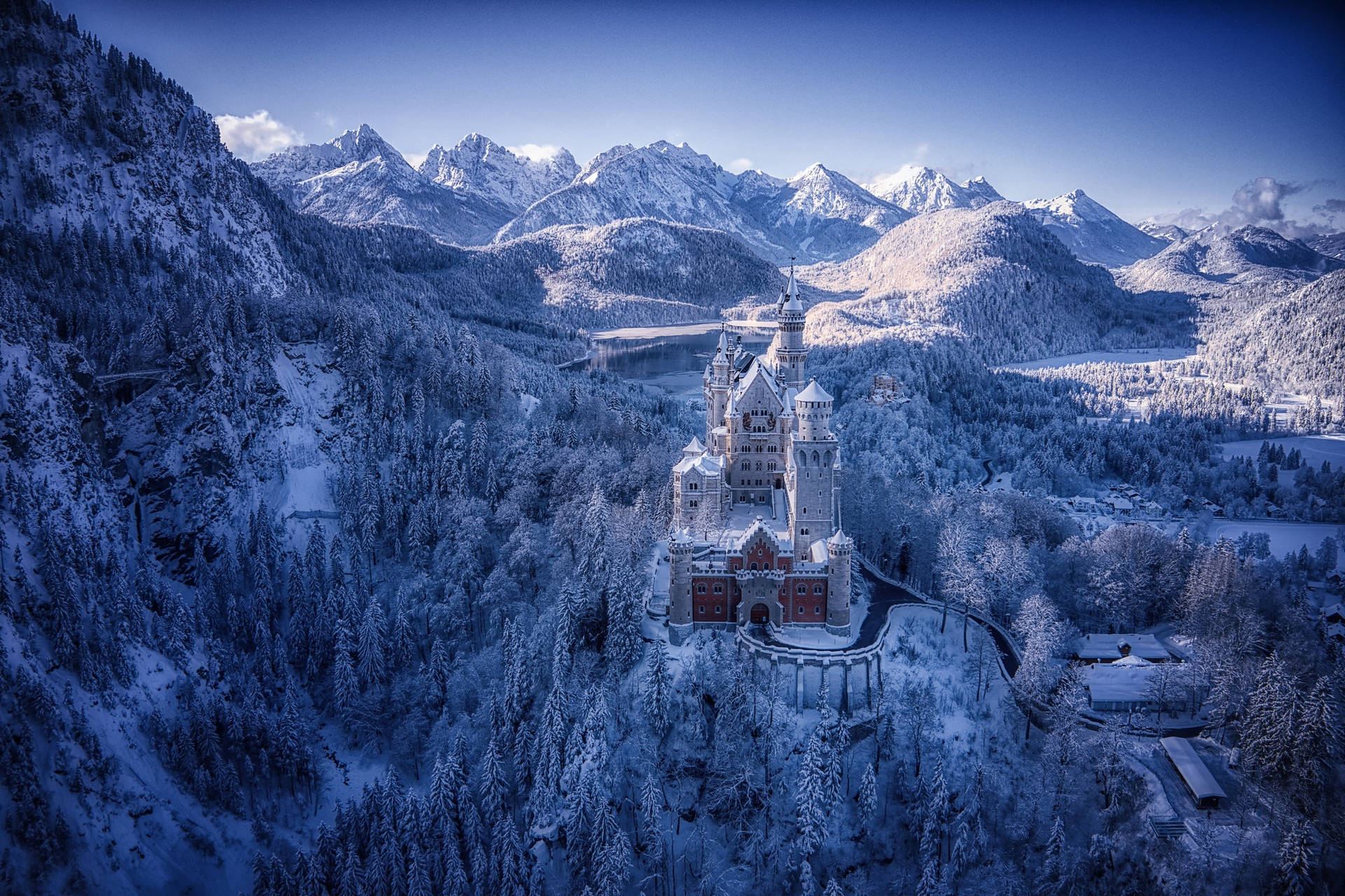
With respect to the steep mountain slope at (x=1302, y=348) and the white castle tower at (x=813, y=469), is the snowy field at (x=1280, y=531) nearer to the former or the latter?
the steep mountain slope at (x=1302, y=348)

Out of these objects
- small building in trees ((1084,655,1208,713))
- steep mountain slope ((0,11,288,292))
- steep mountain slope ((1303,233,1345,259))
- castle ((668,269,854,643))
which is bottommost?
small building in trees ((1084,655,1208,713))

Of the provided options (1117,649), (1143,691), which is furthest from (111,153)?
(1143,691)

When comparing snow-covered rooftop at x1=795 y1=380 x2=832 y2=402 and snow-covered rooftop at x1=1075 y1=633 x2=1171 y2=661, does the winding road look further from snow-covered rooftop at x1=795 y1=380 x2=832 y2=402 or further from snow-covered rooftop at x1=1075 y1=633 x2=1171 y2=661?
snow-covered rooftop at x1=795 y1=380 x2=832 y2=402

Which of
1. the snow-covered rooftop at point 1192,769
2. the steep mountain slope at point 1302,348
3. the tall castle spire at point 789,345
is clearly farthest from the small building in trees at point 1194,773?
the steep mountain slope at point 1302,348

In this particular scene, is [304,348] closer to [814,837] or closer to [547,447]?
[547,447]

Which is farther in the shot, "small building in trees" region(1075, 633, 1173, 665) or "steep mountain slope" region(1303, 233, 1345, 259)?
"steep mountain slope" region(1303, 233, 1345, 259)

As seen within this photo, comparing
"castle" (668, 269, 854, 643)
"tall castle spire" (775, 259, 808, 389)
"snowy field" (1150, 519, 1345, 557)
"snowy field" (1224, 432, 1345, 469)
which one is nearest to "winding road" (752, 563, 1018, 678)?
"castle" (668, 269, 854, 643)

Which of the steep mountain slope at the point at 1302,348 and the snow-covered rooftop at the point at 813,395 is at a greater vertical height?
the steep mountain slope at the point at 1302,348
